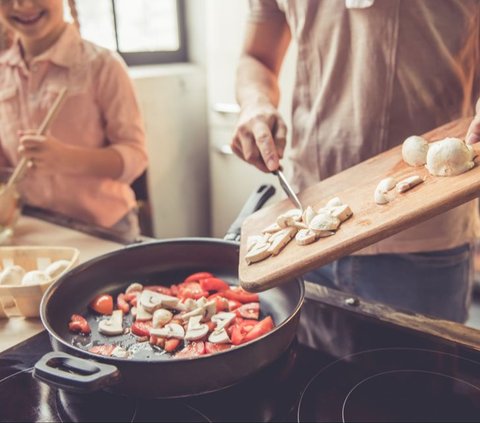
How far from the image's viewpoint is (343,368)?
2.28ft

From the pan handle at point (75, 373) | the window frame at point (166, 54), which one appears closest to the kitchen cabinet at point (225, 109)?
the window frame at point (166, 54)

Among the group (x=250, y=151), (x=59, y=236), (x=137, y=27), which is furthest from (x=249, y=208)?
(x=137, y=27)

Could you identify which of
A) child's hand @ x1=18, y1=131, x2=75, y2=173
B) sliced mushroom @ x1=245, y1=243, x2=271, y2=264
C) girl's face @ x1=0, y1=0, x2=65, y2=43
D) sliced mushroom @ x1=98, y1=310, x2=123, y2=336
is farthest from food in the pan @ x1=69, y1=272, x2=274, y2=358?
girl's face @ x1=0, y1=0, x2=65, y2=43

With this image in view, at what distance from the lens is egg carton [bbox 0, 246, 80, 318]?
31.4 inches

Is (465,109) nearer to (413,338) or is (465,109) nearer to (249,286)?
(413,338)

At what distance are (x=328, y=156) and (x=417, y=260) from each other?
0.87 feet

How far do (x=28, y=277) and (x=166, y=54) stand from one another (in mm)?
1968

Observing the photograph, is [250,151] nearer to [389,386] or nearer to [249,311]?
[249,311]

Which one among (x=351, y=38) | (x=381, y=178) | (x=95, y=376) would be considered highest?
(x=351, y=38)

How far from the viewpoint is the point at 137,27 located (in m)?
2.49

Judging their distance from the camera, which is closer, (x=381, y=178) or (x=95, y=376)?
(x=95, y=376)

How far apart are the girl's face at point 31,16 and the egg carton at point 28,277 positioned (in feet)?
1.89

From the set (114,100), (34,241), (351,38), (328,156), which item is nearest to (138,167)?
(114,100)

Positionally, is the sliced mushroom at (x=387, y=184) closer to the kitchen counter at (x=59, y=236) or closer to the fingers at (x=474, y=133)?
the fingers at (x=474, y=133)
